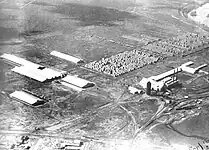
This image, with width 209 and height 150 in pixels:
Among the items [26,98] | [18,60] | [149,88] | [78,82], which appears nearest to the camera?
[26,98]

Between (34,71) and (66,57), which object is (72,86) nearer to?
(34,71)

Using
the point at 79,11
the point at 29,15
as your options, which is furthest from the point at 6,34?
the point at 79,11

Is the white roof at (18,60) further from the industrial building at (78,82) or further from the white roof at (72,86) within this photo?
the white roof at (72,86)

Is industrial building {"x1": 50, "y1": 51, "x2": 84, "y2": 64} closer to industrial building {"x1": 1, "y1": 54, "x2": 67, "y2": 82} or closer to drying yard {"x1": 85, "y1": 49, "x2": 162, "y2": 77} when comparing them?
drying yard {"x1": 85, "y1": 49, "x2": 162, "y2": 77}

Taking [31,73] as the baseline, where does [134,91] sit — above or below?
below

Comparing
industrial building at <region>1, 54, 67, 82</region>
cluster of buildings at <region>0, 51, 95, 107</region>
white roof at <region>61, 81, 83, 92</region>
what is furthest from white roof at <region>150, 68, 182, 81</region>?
industrial building at <region>1, 54, 67, 82</region>

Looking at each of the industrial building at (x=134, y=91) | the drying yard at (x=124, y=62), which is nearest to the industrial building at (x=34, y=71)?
the drying yard at (x=124, y=62)

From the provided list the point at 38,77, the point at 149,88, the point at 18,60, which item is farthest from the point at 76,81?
the point at 18,60
